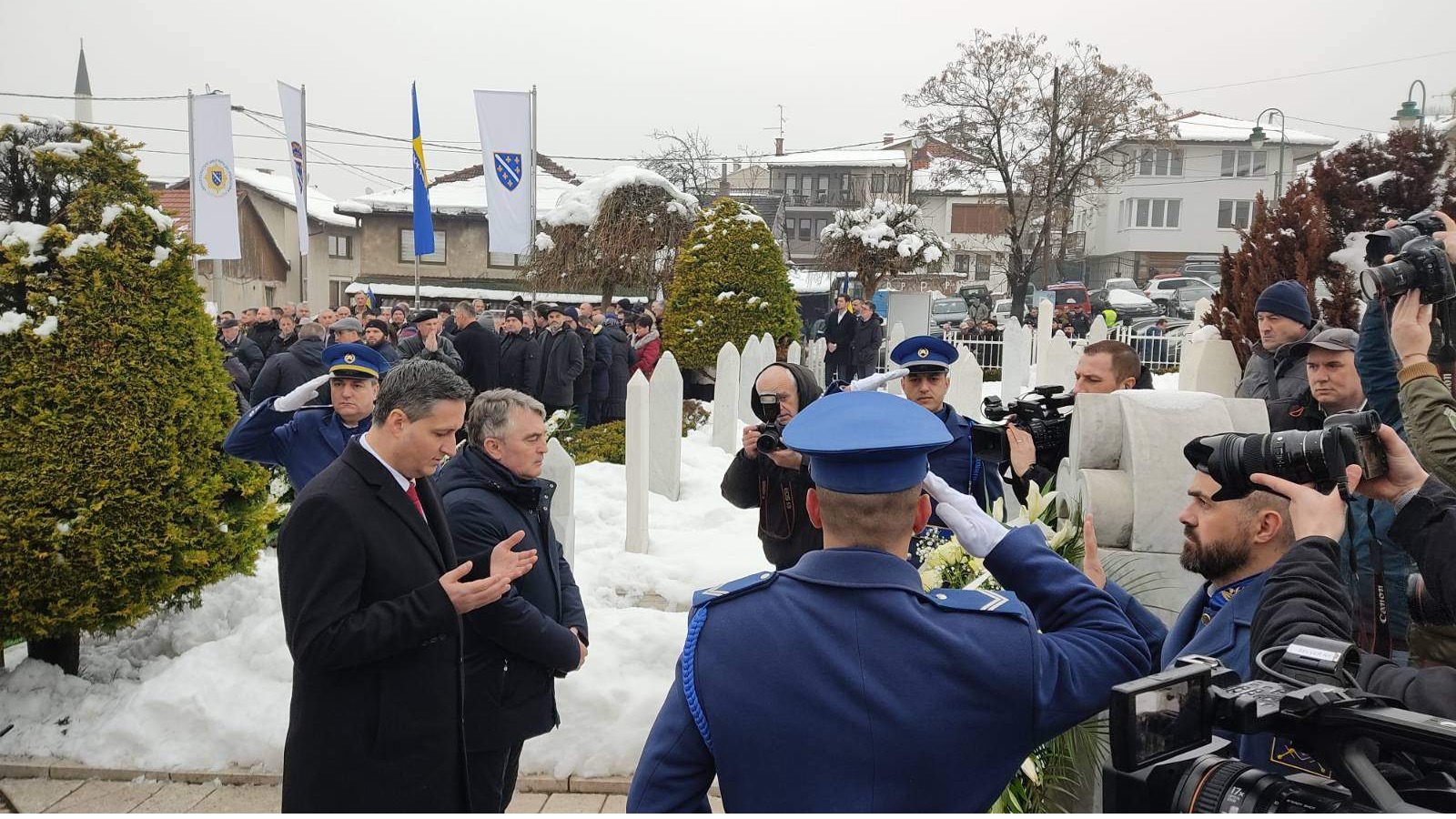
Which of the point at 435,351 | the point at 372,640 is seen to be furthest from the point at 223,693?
the point at 435,351

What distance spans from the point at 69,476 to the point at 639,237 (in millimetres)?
19629

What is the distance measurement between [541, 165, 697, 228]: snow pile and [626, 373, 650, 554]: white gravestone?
16.7 m

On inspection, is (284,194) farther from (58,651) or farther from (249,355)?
(58,651)

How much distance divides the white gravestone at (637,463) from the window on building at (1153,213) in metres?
48.9

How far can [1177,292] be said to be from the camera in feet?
→ 109

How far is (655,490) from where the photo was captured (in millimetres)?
8750

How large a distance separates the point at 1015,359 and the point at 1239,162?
4024 cm

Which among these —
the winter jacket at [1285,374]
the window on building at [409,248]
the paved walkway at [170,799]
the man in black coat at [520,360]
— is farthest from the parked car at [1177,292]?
the paved walkway at [170,799]

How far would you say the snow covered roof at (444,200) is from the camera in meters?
41.4

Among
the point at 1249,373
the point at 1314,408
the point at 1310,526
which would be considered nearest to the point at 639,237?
the point at 1249,373

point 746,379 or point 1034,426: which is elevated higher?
point 1034,426

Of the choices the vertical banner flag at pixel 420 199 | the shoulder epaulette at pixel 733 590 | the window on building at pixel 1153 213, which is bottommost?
the shoulder epaulette at pixel 733 590

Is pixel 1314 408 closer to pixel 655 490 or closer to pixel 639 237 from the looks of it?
pixel 655 490

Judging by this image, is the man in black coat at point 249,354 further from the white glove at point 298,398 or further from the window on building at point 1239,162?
the window on building at point 1239,162
